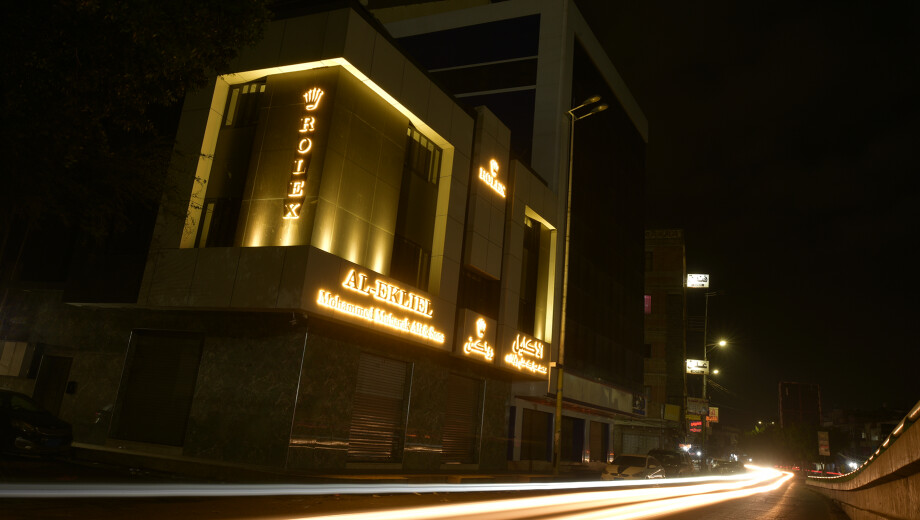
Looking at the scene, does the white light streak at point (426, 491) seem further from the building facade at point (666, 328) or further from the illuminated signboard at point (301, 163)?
the building facade at point (666, 328)

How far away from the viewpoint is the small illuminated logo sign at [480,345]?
72.7ft

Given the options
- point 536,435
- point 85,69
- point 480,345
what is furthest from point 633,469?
point 85,69

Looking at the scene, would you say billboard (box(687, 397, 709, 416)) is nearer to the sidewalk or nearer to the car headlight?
the sidewalk

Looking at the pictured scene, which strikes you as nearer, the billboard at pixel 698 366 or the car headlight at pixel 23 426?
the car headlight at pixel 23 426

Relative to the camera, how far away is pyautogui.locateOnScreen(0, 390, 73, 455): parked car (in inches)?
550

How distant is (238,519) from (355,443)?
11578mm

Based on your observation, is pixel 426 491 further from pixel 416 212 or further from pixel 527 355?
pixel 527 355

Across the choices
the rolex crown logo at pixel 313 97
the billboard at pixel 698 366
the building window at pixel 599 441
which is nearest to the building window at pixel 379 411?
the rolex crown logo at pixel 313 97

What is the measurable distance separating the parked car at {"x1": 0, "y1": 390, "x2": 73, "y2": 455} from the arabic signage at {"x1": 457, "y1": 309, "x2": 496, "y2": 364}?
39.0 feet

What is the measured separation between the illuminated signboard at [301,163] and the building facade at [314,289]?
0.16 ft

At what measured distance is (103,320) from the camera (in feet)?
65.1

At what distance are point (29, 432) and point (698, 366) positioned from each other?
62.6 m

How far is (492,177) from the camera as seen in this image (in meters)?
25.0

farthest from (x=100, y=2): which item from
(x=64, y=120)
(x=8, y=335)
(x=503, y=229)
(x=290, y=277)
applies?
(x=503, y=229)
